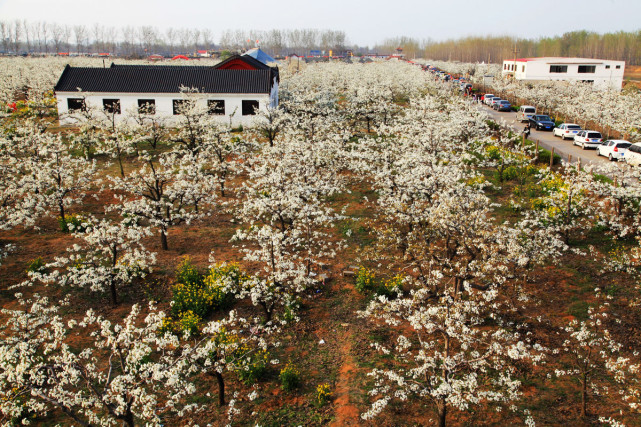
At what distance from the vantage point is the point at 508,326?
1535cm

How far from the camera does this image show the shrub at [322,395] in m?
12.6

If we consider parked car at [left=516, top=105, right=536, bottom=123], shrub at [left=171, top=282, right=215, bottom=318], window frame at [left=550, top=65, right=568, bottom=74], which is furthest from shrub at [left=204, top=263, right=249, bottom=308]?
window frame at [left=550, top=65, right=568, bottom=74]

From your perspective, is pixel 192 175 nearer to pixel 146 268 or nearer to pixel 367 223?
pixel 146 268

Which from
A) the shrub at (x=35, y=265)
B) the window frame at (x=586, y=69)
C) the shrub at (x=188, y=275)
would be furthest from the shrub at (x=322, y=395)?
the window frame at (x=586, y=69)

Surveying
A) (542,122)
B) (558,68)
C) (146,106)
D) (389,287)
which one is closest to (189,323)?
(389,287)

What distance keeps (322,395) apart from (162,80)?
39.5 m

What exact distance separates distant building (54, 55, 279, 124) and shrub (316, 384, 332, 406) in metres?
33.8

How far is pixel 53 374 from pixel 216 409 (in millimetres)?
4648

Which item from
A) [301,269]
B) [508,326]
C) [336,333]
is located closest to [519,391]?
[508,326]

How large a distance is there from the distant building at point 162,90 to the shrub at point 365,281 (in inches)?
1109

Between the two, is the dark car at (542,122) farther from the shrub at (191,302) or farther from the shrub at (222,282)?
the shrub at (191,302)

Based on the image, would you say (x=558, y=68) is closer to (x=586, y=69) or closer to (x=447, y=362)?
(x=586, y=69)

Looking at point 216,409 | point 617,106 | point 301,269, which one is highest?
point 617,106

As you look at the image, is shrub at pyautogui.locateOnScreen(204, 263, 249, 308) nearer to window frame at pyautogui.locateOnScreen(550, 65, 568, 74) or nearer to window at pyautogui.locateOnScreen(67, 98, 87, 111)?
window at pyautogui.locateOnScreen(67, 98, 87, 111)
